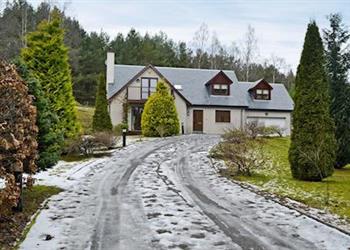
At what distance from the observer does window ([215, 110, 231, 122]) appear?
3793cm

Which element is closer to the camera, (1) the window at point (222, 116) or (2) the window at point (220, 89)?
(1) the window at point (222, 116)

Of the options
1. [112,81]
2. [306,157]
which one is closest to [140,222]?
[306,157]

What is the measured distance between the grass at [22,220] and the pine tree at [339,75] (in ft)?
43.0

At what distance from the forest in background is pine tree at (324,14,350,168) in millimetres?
31974

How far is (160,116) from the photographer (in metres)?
31.0

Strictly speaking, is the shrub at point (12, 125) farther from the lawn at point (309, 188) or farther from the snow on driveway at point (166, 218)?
the lawn at point (309, 188)

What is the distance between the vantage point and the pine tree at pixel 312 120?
14.6 meters

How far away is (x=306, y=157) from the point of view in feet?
47.9

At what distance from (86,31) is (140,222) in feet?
204

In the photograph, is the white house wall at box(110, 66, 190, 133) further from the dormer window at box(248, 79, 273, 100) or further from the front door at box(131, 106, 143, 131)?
the dormer window at box(248, 79, 273, 100)

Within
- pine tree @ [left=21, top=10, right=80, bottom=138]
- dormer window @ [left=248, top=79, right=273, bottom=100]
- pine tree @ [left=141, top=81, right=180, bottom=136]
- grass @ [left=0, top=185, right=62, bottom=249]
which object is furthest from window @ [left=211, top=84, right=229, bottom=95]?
grass @ [left=0, top=185, right=62, bottom=249]

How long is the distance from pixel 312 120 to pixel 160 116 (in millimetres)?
17190

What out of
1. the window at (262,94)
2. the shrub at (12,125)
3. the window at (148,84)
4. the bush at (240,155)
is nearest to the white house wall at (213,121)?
the window at (262,94)

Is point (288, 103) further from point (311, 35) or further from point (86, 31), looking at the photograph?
point (86, 31)
